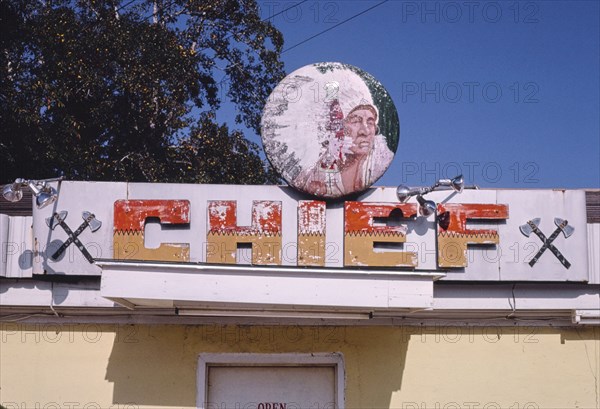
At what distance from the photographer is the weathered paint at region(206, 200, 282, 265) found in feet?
31.8

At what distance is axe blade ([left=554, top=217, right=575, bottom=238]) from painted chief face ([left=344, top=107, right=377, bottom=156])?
2383 mm

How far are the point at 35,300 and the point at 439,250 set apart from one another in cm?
472

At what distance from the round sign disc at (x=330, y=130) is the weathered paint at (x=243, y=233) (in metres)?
0.55

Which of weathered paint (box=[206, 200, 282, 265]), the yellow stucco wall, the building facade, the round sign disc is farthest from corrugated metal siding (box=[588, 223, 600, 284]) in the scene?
weathered paint (box=[206, 200, 282, 265])

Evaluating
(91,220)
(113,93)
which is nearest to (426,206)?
(91,220)

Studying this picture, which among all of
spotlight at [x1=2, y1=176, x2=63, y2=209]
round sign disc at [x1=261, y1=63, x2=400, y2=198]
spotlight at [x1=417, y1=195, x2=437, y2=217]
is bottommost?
spotlight at [x1=417, y1=195, x2=437, y2=217]

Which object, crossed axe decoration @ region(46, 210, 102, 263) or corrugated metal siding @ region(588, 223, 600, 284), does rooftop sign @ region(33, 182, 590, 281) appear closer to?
crossed axe decoration @ region(46, 210, 102, 263)

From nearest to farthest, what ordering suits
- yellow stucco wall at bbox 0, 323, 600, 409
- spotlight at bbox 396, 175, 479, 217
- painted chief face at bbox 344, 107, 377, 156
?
spotlight at bbox 396, 175, 479, 217, yellow stucco wall at bbox 0, 323, 600, 409, painted chief face at bbox 344, 107, 377, 156

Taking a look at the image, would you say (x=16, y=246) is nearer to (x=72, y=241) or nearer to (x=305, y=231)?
(x=72, y=241)

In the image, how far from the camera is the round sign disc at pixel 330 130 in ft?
33.0

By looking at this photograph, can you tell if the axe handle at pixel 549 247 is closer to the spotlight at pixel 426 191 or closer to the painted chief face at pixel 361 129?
the spotlight at pixel 426 191

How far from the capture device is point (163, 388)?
9773 millimetres

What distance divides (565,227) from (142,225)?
4945 millimetres

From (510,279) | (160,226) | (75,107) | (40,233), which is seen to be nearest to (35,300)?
(40,233)
